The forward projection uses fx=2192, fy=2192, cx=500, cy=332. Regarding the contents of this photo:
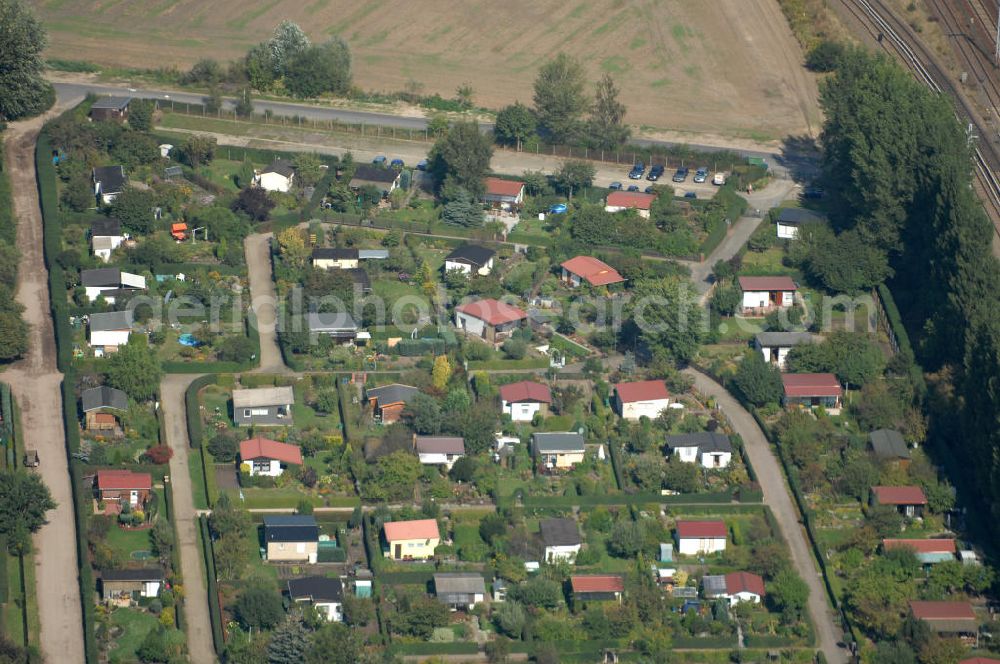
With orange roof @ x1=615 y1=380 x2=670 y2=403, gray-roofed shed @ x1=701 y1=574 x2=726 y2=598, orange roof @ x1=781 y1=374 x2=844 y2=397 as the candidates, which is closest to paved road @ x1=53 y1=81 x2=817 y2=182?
orange roof @ x1=781 y1=374 x2=844 y2=397

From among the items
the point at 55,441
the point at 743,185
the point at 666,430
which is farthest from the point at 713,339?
the point at 55,441

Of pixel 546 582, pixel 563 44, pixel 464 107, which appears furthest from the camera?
pixel 563 44

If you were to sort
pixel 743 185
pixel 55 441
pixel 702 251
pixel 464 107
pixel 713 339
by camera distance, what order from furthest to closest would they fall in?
pixel 464 107
pixel 743 185
pixel 702 251
pixel 713 339
pixel 55 441

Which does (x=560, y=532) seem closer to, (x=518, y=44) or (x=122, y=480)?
(x=122, y=480)

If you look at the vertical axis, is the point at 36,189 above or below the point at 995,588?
above

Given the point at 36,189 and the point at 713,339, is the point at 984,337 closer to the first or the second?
the point at 713,339

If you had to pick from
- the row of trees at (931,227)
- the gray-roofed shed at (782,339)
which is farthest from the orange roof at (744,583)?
the gray-roofed shed at (782,339)

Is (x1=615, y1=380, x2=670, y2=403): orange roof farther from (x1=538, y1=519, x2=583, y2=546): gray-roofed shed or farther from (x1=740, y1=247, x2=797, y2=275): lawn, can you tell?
(x1=740, y1=247, x2=797, y2=275): lawn

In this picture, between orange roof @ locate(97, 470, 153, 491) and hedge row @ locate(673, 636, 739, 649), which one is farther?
orange roof @ locate(97, 470, 153, 491)
